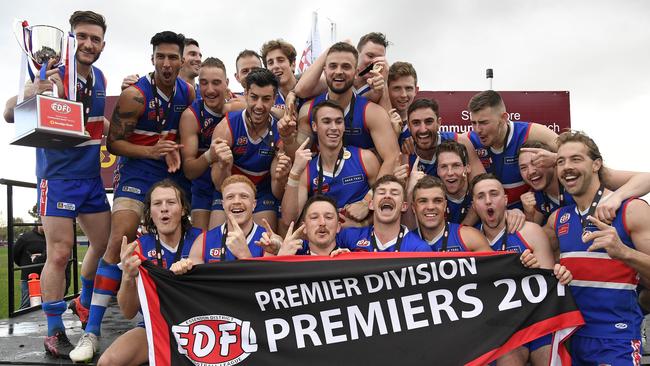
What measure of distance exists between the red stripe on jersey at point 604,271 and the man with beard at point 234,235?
202 centimetres

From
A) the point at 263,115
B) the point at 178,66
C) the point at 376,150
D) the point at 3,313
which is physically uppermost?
the point at 178,66

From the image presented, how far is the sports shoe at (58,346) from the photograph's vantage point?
417cm

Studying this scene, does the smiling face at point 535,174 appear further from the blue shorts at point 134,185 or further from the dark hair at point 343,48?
the blue shorts at point 134,185

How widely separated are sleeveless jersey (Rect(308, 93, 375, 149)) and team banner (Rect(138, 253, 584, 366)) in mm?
1549

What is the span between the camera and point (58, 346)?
425 centimetres

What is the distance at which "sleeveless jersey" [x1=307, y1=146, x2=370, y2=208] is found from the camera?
14.5ft

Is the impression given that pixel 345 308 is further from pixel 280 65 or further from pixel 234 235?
pixel 280 65

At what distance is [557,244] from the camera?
387 centimetres

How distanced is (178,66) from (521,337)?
3616mm

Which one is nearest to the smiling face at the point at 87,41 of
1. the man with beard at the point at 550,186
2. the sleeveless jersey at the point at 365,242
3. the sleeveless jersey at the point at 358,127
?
the sleeveless jersey at the point at 358,127

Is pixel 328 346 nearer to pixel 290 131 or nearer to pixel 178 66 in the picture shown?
pixel 290 131

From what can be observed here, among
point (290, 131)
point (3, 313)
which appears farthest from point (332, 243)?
point (3, 313)

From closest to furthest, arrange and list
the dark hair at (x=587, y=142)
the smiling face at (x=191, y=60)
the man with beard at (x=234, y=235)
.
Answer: the dark hair at (x=587, y=142)
the man with beard at (x=234, y=235)
the smiling face at (x=191, y=60)

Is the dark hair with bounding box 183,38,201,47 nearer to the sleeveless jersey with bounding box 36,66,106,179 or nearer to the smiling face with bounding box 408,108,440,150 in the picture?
the sleeveless jersey with bounding box 36,66,106,179
